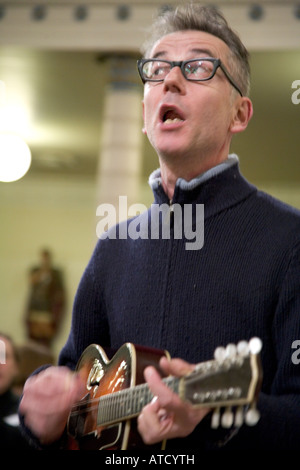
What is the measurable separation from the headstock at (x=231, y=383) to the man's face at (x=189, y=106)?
63 cm

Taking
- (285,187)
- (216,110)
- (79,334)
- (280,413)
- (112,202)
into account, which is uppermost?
(285,187)

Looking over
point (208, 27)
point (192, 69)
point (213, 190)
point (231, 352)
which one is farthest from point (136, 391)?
point (208, 27)

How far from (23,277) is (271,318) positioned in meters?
11.7

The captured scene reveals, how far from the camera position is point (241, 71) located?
1675 mm

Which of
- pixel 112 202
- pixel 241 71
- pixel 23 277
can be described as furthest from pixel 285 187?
pixel 241 71

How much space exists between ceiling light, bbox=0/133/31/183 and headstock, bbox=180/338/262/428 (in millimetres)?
7620

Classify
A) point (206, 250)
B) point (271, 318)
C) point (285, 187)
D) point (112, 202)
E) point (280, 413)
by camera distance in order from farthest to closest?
point (285, 187), point (112, 202), point (206, 250), point (271, 318), point (280, 413)

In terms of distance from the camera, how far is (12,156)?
8422mm

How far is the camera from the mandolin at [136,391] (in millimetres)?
979

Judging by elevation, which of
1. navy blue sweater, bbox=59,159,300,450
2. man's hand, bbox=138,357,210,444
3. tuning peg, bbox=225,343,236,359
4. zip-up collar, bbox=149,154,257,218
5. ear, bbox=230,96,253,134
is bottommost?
man's hand, bbox=138,357,210,444

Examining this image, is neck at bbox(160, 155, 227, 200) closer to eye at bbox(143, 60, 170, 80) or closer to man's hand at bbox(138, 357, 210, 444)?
eye at bbox(143, 60, 170, 80)

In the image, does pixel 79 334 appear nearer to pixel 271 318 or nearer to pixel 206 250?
pixel 206 250

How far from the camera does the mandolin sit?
3.21 ft

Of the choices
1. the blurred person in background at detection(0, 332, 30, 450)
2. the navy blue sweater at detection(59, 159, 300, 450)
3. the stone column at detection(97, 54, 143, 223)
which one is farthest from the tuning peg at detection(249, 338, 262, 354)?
the stone column at detection(97, 54, 143, 223)
